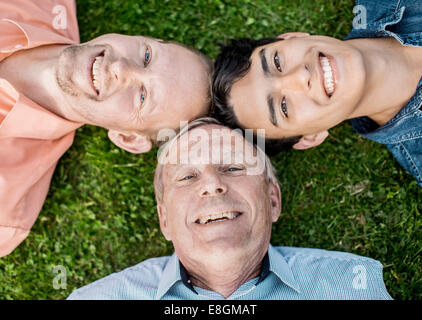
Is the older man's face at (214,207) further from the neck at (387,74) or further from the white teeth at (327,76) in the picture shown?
the neck at (387,74)

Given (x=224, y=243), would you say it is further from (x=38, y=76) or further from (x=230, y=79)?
(x=38, y=76)

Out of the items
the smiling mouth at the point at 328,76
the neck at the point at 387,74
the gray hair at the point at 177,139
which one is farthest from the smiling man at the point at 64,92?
the neck at the point at 387,74

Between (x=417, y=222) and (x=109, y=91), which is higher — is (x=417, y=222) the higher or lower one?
the lower one

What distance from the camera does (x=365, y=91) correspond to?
312 centimetres

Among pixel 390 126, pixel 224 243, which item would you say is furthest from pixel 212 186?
pixel 390 126

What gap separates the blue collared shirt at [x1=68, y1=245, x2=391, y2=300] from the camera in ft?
10.8

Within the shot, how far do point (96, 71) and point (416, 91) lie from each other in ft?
8.34

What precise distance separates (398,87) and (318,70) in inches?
34.3

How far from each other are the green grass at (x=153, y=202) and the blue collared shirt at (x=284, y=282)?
1.50 ft

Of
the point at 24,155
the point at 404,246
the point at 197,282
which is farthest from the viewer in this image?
the point at 404,246

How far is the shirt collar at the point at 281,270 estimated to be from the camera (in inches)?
129

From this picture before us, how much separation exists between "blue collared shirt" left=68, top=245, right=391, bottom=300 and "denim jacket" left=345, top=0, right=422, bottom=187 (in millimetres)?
1032
